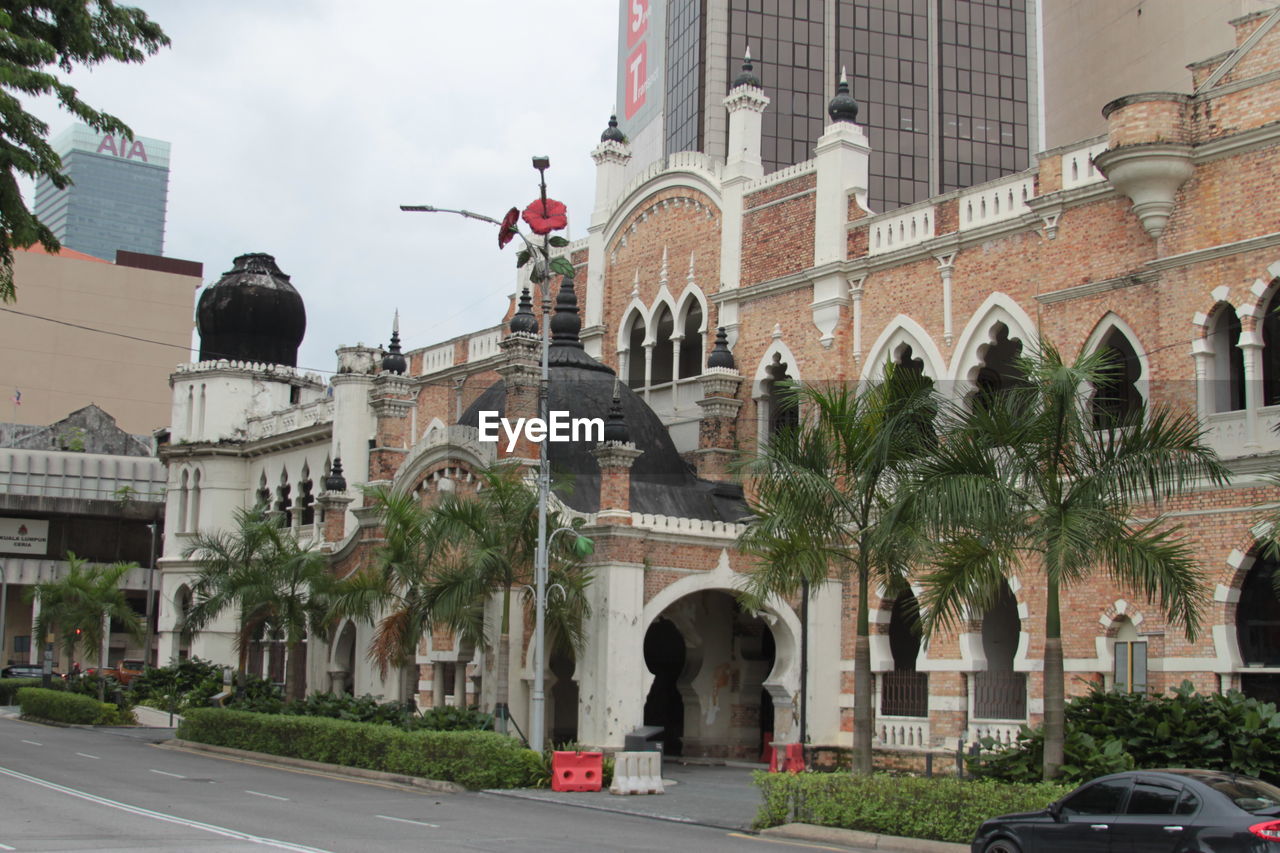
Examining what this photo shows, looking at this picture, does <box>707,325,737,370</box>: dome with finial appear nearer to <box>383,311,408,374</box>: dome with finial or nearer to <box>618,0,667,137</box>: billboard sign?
<box>383,311,408,374</box>: dome with finial

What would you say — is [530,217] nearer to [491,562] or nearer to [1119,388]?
[491,562]

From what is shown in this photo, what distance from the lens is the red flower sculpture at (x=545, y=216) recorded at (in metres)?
25.4

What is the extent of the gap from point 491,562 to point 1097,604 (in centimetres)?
1009

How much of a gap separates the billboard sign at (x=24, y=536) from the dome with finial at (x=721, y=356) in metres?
47.4

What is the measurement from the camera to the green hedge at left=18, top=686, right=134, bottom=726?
41750 mm

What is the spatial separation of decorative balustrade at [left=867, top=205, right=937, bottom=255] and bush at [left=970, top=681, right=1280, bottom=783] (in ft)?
40.5

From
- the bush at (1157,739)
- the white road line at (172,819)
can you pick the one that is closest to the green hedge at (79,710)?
the white road line at (172,819)

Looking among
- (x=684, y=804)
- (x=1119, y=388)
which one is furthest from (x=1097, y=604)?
(x=684, y=804)

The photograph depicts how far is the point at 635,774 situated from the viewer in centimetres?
2347

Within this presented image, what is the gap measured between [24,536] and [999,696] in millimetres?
55132

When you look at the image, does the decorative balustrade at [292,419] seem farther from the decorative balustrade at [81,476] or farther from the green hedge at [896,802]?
the green hedge at [896,802]

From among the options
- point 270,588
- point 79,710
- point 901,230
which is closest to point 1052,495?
point 901,230

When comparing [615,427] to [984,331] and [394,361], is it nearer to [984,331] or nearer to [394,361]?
[984,331]

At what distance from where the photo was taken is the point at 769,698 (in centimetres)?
3195
